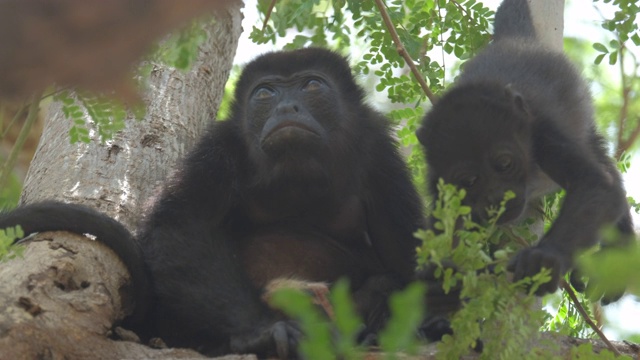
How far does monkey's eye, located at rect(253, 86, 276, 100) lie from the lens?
16.4 ft

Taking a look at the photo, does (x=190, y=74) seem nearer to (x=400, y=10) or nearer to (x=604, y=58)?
(x=400, y=10)

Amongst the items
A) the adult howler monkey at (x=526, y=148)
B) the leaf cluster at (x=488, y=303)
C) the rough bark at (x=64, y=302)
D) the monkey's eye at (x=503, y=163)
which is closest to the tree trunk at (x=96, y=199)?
the rough bark at (x=64, y=302)

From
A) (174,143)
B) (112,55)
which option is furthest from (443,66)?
(112,55)

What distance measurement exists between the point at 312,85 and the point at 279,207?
2.51ft

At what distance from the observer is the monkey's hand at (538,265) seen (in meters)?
3.34

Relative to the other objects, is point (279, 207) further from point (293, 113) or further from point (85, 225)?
point (85, 225)

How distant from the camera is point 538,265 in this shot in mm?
3387

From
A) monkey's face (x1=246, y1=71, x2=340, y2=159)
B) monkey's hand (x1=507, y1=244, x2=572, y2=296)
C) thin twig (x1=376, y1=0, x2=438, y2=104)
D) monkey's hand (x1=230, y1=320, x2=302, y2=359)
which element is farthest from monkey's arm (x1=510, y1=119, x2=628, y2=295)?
monkey's face (x1=246, y1=71, x2=340, y2=159)

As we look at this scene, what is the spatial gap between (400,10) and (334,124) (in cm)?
134

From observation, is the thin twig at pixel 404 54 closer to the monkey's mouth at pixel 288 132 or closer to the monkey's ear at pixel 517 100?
the monkey's ear at pixel 517 100

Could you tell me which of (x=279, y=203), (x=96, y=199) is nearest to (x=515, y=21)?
(x=279, y=203)

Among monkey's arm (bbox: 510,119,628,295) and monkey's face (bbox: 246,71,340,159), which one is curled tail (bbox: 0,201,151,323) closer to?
monkey's face (bbox: 246,71,340,159)

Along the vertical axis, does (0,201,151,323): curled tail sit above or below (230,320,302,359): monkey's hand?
above

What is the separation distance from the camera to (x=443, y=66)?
5.79m
